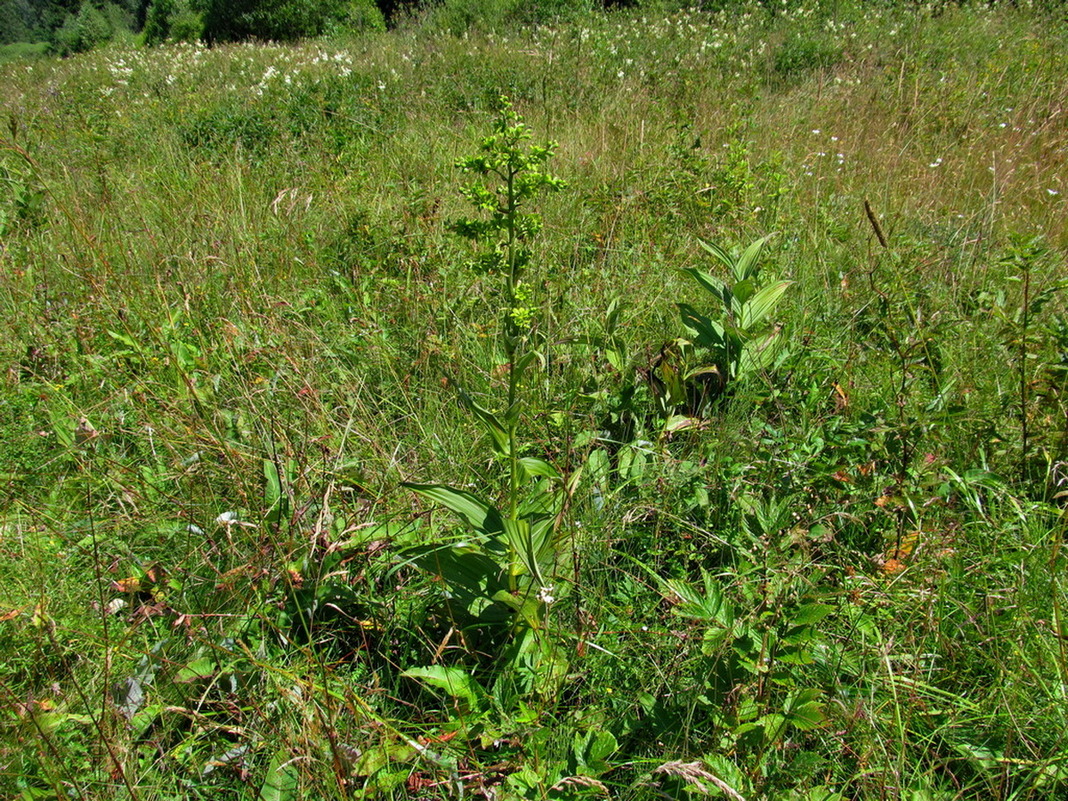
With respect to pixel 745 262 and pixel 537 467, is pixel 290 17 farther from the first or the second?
pixel 537 467

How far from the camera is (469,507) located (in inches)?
61.1

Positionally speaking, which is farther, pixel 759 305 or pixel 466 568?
pixel 759 305

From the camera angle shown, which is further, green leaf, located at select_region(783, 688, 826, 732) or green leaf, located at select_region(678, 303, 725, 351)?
green leaf, located at select_region(678, 303, 725, 351)

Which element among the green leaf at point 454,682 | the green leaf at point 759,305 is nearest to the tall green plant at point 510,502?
the green leaf at point 454,682

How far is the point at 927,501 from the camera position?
1.76 metres

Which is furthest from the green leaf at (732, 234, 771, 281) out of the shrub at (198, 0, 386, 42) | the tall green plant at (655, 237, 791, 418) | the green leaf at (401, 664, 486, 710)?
the shrub at (198, 0, 386, 42)

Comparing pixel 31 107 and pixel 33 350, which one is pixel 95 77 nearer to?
pixel 31 107

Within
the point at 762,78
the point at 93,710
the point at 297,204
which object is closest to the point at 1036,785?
the point at 93,710

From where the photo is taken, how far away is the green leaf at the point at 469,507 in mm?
1520

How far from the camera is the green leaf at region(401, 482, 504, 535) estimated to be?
4.99ft

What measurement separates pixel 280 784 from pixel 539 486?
81 centimetres

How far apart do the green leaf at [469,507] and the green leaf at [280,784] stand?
0.57 m

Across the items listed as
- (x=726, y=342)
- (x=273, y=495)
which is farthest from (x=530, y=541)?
(x=726, y=342)

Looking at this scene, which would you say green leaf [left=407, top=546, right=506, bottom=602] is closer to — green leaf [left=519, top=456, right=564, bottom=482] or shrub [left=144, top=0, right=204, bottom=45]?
green leaf [left=519, top=456, right=564, bottom=482]
